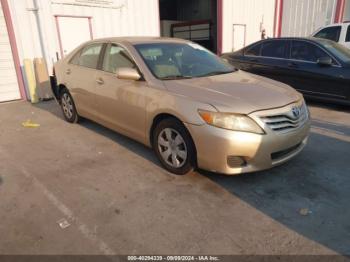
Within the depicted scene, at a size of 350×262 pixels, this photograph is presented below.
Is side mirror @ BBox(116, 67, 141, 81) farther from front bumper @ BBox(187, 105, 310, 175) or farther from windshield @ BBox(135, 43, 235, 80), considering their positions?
front bumper @ BBox(187, 105, 310, 175)

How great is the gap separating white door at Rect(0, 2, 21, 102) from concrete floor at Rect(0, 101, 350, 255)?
4.12 m

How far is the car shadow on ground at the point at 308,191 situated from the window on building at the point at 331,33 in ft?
20.2

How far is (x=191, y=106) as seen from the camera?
125 inches

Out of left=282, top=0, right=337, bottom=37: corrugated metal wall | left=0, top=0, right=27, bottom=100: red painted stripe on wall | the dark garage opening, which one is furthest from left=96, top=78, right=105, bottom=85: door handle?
left=282, top=0, right=337, bottom=37: corrugated metal wall

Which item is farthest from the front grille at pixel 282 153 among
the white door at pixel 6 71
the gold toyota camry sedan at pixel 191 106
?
the white door at pixel 6 71

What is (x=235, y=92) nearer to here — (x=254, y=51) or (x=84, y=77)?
(x=84, y=77)

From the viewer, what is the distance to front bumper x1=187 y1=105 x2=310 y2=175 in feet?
9.78

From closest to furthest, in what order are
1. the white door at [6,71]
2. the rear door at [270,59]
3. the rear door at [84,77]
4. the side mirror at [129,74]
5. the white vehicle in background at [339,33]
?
the side mirror at [129,74], the rear door at [84,77], the rear door at [270,59], the white door at [6,71], the white vehicle in background at [339,33]

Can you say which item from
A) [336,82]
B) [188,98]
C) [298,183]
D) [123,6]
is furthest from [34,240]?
[123,6]

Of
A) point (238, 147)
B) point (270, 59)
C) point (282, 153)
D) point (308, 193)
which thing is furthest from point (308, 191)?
point (270, 59)

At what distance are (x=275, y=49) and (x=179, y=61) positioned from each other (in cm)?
381

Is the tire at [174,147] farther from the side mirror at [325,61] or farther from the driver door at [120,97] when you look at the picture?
the side mirror at [325,61]

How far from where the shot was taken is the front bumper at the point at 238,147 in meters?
2.98

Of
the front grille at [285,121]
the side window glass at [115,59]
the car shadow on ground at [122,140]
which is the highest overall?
the side window glass at [115,59]
